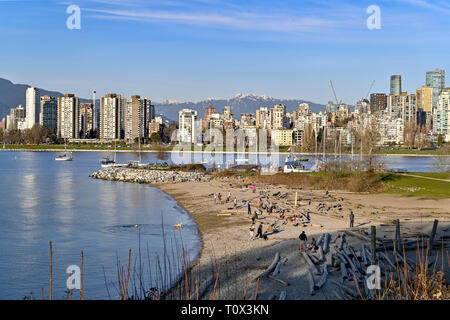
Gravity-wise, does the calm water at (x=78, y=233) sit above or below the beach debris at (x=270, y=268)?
below

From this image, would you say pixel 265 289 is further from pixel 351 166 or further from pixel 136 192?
pixel 351 166

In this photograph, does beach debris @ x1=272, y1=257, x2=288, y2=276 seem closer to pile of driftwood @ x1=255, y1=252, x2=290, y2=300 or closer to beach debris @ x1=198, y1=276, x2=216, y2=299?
pile of driftwood @ x1=255, y1=252, x2=290, y2=300

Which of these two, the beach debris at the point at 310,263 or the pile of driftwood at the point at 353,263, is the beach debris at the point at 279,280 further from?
the beach debris at the point at 310,263

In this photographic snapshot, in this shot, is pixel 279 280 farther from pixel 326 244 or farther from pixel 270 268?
pixel 326 244

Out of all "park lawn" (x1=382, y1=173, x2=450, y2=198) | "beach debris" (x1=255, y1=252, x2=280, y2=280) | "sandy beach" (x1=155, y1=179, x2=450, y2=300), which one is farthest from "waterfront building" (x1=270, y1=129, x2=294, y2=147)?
"beach debris" (x1=255, y1=252, x2=280, y2=280)

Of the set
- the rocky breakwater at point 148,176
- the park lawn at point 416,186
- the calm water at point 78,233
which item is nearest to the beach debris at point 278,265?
the calm water at point 78,233

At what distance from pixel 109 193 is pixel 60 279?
31.0 metres

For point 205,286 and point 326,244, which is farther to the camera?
point 326,244

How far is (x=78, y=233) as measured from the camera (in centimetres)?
2705

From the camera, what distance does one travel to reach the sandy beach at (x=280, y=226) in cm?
1555

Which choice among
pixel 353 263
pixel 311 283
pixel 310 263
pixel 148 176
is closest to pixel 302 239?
pixel 310 263

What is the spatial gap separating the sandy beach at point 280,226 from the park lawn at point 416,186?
223cm

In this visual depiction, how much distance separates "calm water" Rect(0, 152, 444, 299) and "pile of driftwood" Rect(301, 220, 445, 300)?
5.87m

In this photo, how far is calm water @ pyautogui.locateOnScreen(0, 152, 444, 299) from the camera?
1800 cm
